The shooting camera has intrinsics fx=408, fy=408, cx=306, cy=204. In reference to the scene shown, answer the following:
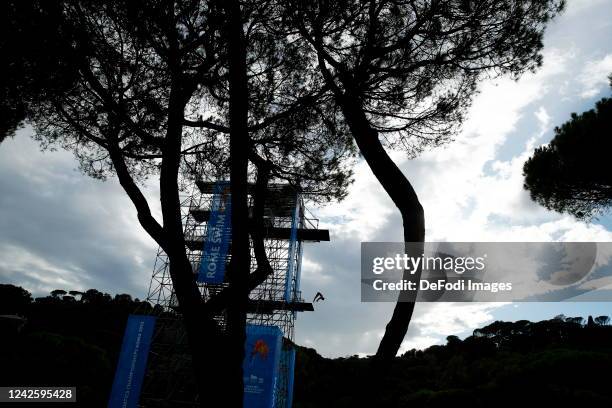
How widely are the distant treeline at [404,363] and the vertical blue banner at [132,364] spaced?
3.07 meters

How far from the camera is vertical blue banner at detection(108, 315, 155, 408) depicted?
9.46 metres

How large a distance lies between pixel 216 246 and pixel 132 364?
3.68 meters

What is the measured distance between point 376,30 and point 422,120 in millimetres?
1191

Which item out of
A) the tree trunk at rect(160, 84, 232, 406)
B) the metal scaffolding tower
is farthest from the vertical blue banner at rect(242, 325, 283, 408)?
the tree trunk at rect(160, 84, 232, 406)

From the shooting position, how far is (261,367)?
31.0ft

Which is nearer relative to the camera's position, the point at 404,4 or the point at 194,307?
the point at 194,307

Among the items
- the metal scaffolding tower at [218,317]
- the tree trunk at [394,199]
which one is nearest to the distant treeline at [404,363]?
the metal scaffolding tower at [218,317]

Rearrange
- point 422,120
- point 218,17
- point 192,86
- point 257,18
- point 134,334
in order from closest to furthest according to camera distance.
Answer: point 192,86 → point 218,17 → point 257,18 → point 422,120 → point 134,334

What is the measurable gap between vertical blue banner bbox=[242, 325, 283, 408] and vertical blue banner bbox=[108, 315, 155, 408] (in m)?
2.59

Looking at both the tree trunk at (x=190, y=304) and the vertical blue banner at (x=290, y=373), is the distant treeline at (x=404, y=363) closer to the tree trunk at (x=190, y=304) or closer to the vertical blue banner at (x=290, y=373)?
the vertical blue banner at (x=290, y=373)

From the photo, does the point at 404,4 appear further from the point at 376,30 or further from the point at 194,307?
the point at 194,307

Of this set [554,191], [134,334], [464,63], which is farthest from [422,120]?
[134,334]

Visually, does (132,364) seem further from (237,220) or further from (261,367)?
(237,220)

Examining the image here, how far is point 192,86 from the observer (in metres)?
3.51
